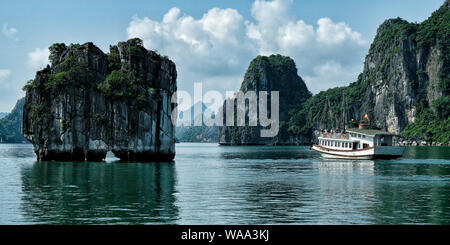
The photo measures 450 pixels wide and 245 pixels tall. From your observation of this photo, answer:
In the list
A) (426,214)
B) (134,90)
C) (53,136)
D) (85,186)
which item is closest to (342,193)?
(426,214)

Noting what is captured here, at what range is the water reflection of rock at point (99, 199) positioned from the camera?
21.7 m

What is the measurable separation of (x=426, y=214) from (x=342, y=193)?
839 centimetres

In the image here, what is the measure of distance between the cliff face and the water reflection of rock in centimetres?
2279

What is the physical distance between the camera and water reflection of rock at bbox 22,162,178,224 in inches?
855

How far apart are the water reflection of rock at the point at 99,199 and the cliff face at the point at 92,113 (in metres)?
22.8

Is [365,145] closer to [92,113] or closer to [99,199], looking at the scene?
[92,113]

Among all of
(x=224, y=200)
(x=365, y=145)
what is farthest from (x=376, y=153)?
(x=224, y=200)

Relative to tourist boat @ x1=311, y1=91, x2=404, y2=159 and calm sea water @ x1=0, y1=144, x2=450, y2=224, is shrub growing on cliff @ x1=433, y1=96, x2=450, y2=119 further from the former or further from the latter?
calm sea water @ x1=0, y1=144, x2=450, y2=224

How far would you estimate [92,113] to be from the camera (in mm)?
66062

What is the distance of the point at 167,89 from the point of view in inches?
2746

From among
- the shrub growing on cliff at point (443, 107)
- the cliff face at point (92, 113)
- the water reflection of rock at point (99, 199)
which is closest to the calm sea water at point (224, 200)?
the water reflection of rock at point (99, 199)

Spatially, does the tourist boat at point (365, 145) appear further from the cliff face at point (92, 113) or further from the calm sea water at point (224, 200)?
the calm sea water at point (224, 200)

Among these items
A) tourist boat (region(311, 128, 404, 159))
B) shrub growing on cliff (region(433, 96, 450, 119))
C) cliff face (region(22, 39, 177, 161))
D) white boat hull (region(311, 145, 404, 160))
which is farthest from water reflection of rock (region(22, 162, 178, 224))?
shrub growing on cliff (region(433, 96, 450, 119))
